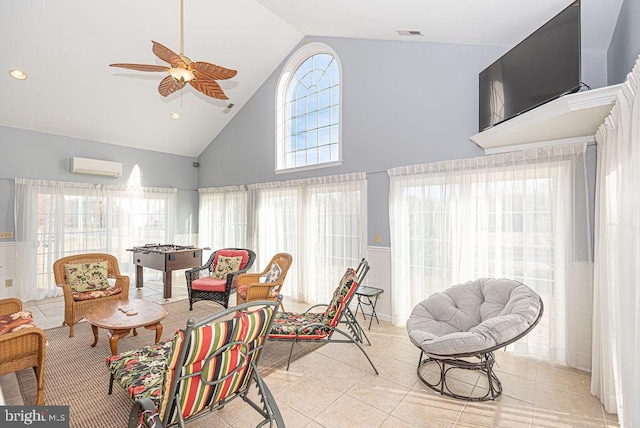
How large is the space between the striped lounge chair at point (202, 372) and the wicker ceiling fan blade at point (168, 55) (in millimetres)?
2326

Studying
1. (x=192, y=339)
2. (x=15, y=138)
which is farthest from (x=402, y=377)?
(x=15, y=138)

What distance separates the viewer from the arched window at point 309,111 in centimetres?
509

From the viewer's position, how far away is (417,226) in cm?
398

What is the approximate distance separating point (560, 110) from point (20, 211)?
7.51m

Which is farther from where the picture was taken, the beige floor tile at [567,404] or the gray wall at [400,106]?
the gray wall at [400,106]

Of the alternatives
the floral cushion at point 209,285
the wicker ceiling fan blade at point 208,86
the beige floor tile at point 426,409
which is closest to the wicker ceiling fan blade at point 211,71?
the wicker ceiling fan blade at point 208,86

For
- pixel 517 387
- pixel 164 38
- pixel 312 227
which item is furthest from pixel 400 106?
pixel 164 38

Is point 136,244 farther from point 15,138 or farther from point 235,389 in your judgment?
point 235,389

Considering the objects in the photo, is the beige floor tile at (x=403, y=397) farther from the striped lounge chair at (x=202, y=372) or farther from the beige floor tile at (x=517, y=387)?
the striped lounge chair at (x=202, y=372)

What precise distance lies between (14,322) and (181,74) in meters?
2.86

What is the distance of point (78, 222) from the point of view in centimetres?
574

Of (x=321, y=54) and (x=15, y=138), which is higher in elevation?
(x=321, y=54)

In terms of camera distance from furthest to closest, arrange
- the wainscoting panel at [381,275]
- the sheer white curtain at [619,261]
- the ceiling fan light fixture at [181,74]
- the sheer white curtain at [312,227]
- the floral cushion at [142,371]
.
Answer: the sheer white curtain at [312,227]
the wainscoting panel at [381,275]
the ceiling fan light fixture at [181,74]
the floral cushion at [142,371]
the sheer white curtain at [619,261]

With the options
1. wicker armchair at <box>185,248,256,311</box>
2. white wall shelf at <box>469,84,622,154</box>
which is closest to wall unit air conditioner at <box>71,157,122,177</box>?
wicker armchair at <box>185,248,256,311</box>
